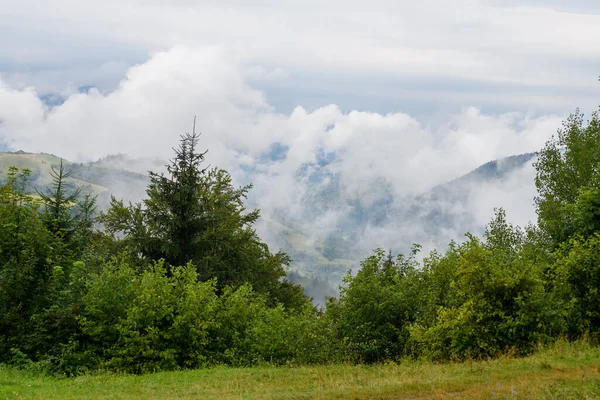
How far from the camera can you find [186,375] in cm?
2008

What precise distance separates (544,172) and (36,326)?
148 ft

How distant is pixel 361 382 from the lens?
53.0 ft

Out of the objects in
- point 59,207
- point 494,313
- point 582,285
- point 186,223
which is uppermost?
point 59,207

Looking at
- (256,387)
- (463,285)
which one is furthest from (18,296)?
(463,285)

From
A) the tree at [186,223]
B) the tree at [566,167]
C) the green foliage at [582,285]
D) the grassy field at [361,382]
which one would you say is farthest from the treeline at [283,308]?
the tree at [566,167]

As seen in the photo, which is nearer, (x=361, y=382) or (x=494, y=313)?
(x=361, y=382)

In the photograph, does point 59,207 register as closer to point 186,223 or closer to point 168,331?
Result: point 186,223

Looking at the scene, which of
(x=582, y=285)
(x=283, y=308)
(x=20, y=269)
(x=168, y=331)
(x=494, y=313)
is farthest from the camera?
(x=20, y=269)

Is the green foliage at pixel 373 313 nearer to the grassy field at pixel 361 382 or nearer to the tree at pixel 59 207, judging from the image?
the grassy field at pixel 361 382

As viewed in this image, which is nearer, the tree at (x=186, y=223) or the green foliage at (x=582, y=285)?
the green foliage at (x=582, y=285)

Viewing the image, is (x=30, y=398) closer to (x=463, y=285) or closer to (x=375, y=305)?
(x=375, y=305)

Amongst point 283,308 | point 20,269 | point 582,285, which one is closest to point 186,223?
point 20,269

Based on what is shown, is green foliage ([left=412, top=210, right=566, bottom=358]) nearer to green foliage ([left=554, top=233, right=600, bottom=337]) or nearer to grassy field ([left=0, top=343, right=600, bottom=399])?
green foliage ([left=554, top=233, right=600, bottom=337])

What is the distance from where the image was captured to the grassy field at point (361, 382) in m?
14.0
